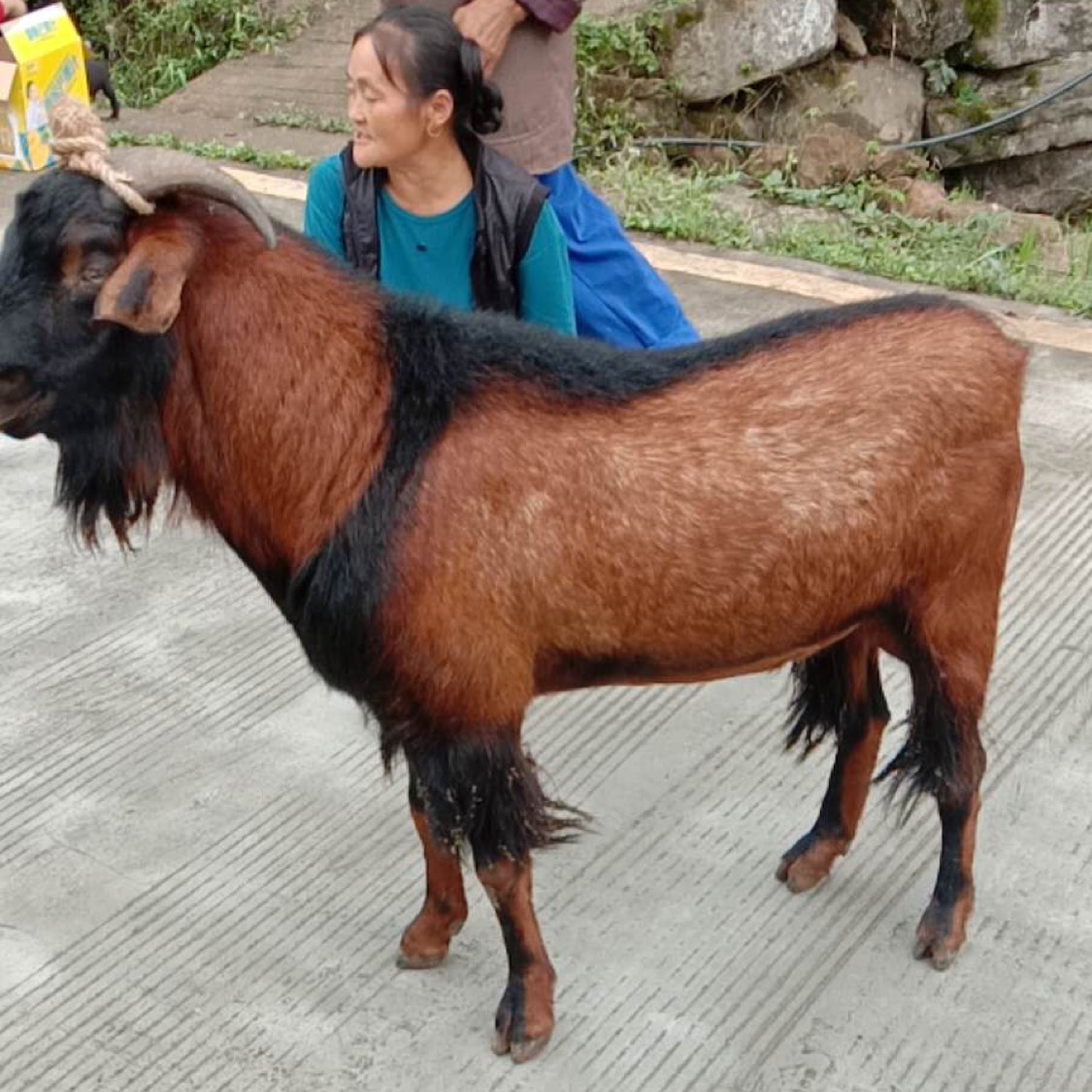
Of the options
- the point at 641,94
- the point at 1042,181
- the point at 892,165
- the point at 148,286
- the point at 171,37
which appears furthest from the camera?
the point at 171,37

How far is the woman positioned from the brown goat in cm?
72

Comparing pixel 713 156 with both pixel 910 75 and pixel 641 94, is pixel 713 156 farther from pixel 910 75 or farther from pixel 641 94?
pixel 910 75

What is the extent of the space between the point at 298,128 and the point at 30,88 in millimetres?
1464

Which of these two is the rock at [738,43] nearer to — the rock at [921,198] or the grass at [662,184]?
the grass at [662,184]

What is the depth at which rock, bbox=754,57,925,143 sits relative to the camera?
29.9 ft

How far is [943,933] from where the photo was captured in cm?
328

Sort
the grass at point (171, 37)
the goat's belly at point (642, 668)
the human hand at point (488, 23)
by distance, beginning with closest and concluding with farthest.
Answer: the goat's belly at point (642, 668)
the human hand at point (488, 23)
the grass at point (171, 37)

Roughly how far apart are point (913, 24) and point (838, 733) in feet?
22.7

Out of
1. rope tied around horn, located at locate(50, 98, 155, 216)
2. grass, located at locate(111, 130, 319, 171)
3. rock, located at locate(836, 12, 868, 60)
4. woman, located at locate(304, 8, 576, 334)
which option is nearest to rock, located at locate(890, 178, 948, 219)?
rock, located at locate(836, 12, 868, 60)

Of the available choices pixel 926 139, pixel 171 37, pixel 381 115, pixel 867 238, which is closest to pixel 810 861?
pixel 381 115

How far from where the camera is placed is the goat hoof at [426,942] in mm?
3268

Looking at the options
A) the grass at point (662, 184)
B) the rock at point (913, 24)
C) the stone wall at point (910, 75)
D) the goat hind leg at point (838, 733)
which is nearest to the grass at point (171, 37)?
the grass at point (662, 184)

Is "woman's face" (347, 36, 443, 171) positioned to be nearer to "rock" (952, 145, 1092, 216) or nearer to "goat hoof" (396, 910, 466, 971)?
"goat hoof" (396, 910, 466, 971)

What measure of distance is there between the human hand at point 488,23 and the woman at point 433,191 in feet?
1.22
